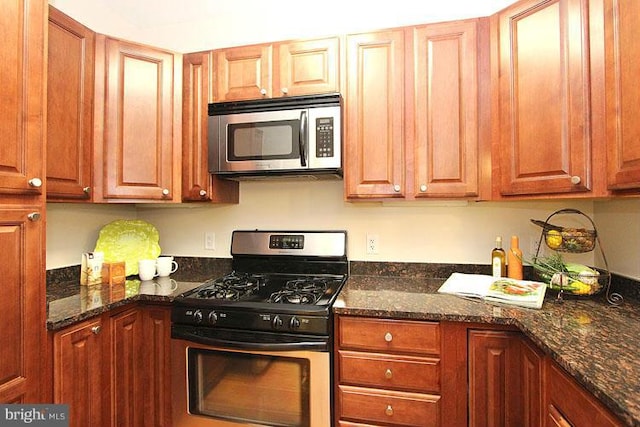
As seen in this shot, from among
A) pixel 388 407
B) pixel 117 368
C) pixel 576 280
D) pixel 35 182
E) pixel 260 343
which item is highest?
pixel 35 182

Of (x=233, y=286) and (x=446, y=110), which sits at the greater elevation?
(x=446, y=110)

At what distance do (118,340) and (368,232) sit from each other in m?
1.46

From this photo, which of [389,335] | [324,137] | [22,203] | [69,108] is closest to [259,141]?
[324,137]

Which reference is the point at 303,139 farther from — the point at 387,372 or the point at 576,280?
the point at 576,280

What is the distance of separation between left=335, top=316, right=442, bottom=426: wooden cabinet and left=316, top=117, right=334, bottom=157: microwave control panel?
0.83 meters

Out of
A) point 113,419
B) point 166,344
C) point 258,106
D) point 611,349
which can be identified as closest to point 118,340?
point 166,344

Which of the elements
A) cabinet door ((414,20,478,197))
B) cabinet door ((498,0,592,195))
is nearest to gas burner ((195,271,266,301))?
cabinet door ((414,20,478,197))

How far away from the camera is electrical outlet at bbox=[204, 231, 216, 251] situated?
7.65 ft

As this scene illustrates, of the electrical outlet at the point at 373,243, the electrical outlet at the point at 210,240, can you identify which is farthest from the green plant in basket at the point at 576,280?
the electrical outlet at the point at 210,240

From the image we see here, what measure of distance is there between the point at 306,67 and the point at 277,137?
0.43 metres

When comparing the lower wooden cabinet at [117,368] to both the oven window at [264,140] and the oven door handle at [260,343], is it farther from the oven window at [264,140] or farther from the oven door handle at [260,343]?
the oven window at [264,140]

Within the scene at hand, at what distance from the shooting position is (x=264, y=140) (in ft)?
5.95

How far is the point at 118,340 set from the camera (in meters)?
1.58

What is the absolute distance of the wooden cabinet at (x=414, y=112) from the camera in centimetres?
166
